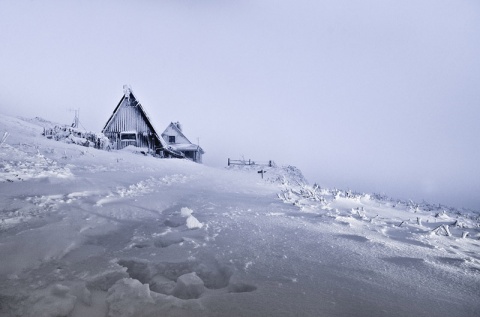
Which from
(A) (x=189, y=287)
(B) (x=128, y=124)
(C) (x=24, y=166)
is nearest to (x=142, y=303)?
(A) (x=189, y=287)

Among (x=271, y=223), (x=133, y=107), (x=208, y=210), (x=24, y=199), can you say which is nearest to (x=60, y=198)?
(x=24, y=199)

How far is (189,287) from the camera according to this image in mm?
2045

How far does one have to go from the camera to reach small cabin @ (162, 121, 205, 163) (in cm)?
3180

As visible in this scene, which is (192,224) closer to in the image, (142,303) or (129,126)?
(142,303)

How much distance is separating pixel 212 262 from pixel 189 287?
494 mm

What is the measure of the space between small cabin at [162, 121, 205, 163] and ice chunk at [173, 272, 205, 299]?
29.8 metres

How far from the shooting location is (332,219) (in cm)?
475

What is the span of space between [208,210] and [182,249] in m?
2.01

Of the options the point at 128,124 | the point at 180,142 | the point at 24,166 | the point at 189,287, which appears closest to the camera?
the point at 189,287

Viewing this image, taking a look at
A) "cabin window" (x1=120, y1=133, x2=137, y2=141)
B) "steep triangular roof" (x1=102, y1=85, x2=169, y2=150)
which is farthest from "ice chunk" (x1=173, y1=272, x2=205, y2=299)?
"cabin window" (x1=120, y1=133, x2=137, y2=141)

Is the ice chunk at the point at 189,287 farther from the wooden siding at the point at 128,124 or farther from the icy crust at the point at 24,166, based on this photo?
the wooden siding at the point at 128,124

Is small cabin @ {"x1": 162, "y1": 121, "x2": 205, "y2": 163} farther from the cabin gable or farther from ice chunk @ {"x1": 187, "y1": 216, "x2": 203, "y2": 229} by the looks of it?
ice chunk @ {"x1": 187, "y1": 216, "x2": 203, "y2": 229}

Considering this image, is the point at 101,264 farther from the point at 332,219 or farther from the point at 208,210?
the point at 332,219

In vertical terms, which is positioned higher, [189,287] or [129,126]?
[129,126]
